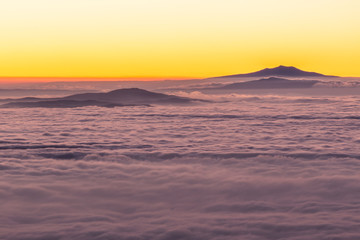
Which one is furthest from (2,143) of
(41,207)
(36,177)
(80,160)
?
(41,207)

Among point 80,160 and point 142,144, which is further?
point 142,144

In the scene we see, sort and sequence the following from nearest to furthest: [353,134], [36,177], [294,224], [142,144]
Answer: [294,224]
[36,177]
[142,144]
[353,134]

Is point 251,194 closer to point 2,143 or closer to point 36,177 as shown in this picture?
point 36,177

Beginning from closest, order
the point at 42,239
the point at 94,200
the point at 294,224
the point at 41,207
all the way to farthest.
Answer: the point at 42,239 → the point at 294,224 → the point at 41,207 → the point at 94,200

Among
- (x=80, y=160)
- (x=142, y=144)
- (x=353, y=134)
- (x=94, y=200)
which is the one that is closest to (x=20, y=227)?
(x=94, y=200)

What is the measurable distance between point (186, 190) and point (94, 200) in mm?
1384

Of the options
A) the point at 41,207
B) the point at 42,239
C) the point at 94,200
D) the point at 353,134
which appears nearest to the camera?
the point at 42,239

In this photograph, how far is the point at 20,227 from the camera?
4664 mm

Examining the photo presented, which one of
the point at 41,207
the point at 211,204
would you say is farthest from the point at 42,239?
the point at 211,204

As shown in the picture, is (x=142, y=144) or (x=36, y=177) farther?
(x=142, y=144)

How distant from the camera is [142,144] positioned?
10820 millimetres

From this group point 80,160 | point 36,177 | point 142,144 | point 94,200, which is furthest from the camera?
point 142,144

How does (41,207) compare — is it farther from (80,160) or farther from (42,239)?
(80,160)

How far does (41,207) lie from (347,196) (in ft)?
13.7
